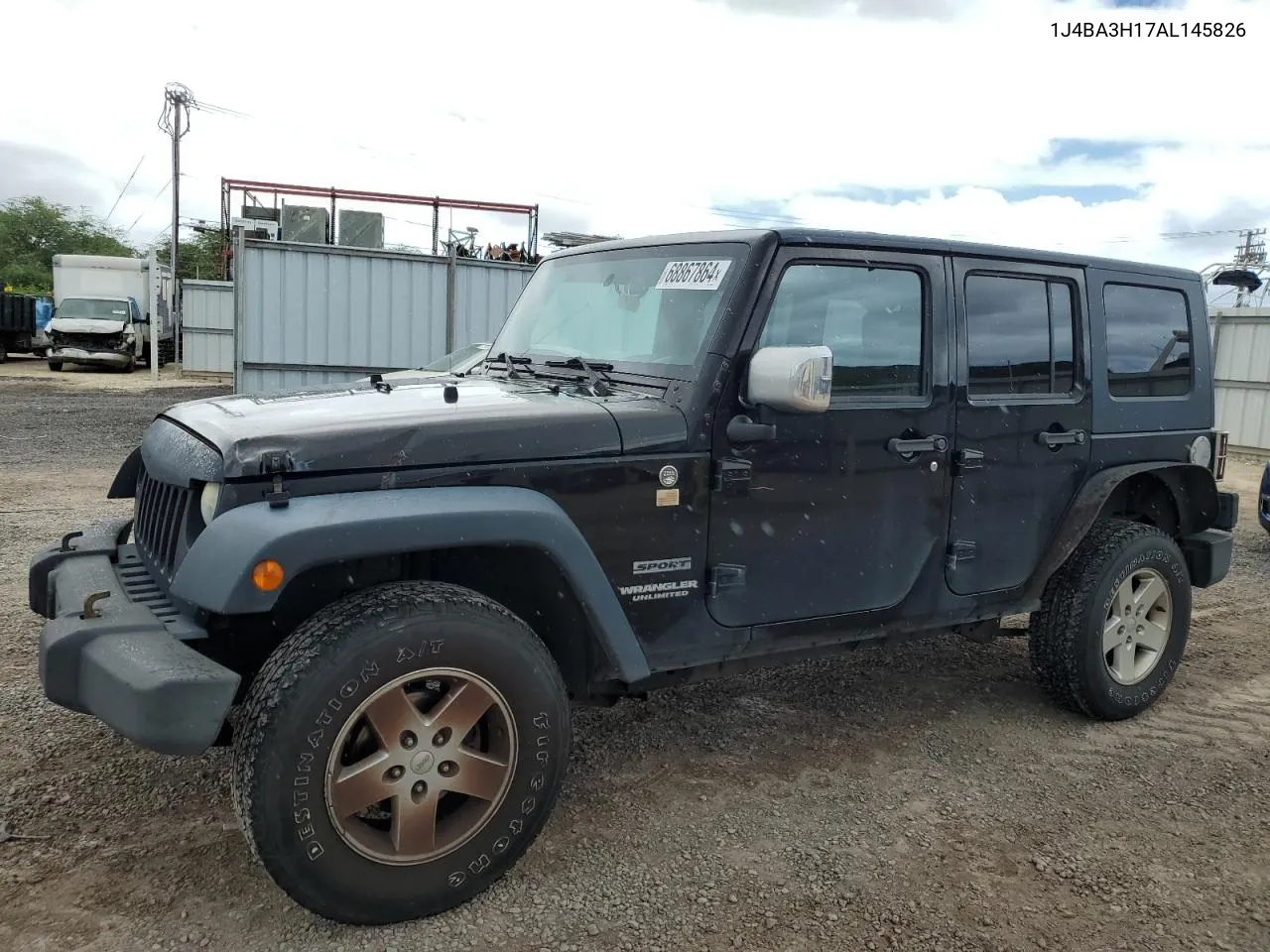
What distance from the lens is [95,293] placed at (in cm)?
2564

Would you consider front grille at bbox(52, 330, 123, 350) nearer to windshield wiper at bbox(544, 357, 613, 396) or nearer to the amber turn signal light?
windshield wiper at bbox(544, 357, 613, 396)

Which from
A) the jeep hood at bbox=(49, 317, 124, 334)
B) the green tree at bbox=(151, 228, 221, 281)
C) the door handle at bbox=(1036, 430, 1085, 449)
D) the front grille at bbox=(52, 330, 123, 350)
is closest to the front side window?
the door handle at bbox=(1036, 430, 1085, 449)

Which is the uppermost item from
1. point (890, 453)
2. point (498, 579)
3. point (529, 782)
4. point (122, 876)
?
point (890, 453)

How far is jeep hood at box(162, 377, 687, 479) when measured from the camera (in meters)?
2.59

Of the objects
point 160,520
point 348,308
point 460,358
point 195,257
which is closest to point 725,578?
point 160,520

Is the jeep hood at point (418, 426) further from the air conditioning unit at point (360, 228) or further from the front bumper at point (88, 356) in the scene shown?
the front bumper at point (88, 356)

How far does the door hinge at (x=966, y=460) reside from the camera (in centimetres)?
365

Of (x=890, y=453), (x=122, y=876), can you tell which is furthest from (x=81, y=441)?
(x=890, y=453)

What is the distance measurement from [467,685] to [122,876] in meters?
1.19

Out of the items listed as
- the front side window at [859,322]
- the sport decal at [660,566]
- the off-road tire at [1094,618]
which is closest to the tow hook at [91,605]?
the sport decal at [660,566]

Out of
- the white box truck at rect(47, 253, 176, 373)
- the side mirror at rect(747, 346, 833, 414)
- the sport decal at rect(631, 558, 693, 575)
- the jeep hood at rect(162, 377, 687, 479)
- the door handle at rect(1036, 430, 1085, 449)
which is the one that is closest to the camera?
the jeep hood at rect(162, 377, 687, 479)

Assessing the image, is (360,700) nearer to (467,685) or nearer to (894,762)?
(467,685)

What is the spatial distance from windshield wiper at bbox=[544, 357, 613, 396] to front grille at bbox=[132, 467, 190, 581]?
1286 mm

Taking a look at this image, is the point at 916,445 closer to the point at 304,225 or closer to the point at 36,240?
the point at 304,225
